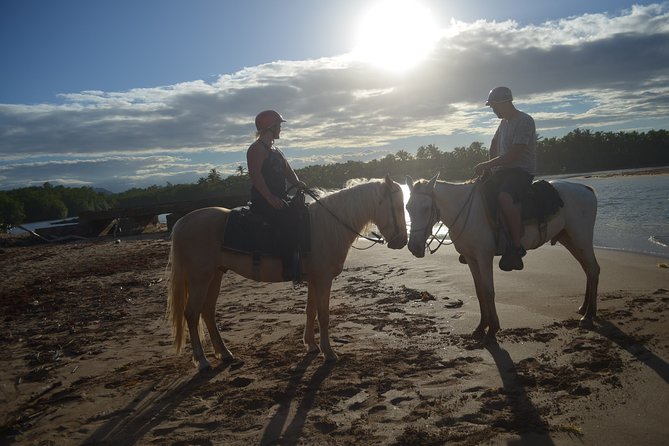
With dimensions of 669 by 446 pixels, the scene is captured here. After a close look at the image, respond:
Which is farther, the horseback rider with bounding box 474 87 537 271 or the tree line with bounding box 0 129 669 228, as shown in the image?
the tree line with bounding box 0 129 669 228

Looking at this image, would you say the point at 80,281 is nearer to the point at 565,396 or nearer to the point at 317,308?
the point at 317,308

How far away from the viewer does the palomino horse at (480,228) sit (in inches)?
210

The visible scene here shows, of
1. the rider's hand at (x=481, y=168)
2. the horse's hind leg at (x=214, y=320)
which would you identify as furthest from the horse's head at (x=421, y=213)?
the horse's hind leg at (x=214, y=320)

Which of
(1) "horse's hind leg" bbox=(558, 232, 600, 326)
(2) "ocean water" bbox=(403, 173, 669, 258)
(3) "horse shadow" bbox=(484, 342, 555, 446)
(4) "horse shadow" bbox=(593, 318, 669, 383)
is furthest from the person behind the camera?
(2) "ocean water" bbox=(403, 173, 669, 258)

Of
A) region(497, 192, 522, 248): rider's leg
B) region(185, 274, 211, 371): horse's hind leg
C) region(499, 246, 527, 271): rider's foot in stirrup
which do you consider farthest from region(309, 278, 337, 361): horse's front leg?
region(497, 192, 522, 248): rider's leg

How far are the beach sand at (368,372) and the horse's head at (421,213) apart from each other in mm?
1057

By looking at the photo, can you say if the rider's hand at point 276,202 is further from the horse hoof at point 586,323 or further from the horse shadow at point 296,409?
the horse hoof at point 586,323

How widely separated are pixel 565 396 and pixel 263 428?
2280 mm

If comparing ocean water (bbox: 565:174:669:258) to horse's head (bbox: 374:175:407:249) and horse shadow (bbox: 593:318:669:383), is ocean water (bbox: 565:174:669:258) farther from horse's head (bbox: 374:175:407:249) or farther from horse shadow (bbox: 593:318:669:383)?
horse's head (bbox: 374:175:407:249)

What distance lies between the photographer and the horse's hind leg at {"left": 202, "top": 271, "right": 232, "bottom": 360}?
513cm

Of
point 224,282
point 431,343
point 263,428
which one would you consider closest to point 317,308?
point 431,343

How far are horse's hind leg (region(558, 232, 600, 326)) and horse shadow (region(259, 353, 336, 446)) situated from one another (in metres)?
3.07

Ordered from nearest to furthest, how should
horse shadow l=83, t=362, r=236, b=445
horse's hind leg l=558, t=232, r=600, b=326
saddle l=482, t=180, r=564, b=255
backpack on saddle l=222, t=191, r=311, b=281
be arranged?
horse shadow l=83, t=362, r=236, b=445, backpack on saddle l=222, t=191, r=311, b=281, horse's hind leg l=558, t=232, r=600, b=326, saddle l=482, t=180, r=564, b=255

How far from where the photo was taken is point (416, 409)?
3545mm
